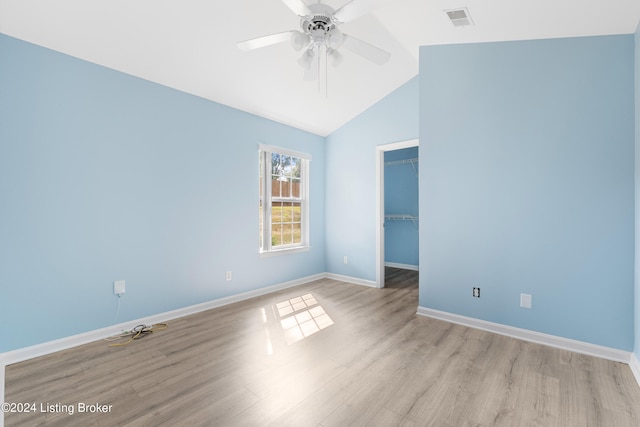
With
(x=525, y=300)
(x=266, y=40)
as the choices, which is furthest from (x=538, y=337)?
(x=266, y=40)

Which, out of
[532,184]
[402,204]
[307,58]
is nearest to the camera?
[307,58]

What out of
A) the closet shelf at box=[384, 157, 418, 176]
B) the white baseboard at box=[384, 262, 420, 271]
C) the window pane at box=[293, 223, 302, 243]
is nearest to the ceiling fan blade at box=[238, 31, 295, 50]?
the window pane at box=[293, 223, 302, 243]

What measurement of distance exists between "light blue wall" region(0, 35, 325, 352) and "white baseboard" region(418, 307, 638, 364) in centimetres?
257

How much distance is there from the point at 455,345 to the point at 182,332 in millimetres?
2630

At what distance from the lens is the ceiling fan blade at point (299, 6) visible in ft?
5.69

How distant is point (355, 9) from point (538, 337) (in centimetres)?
315

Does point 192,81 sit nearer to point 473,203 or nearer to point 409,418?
point 473,203

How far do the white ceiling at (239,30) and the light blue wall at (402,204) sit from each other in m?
2.69

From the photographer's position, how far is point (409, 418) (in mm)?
1709

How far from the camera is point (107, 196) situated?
2.81m

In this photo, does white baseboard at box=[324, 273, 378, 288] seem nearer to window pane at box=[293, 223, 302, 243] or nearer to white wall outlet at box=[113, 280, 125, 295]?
window pane at box=[293, 223, 302, 243]

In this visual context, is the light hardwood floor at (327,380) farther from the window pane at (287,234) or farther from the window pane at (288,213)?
the window pane at (288,213)

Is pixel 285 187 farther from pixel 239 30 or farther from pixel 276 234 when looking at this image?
pixel 239 30

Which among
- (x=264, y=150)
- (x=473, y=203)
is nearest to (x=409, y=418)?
(x=473, y=203)
